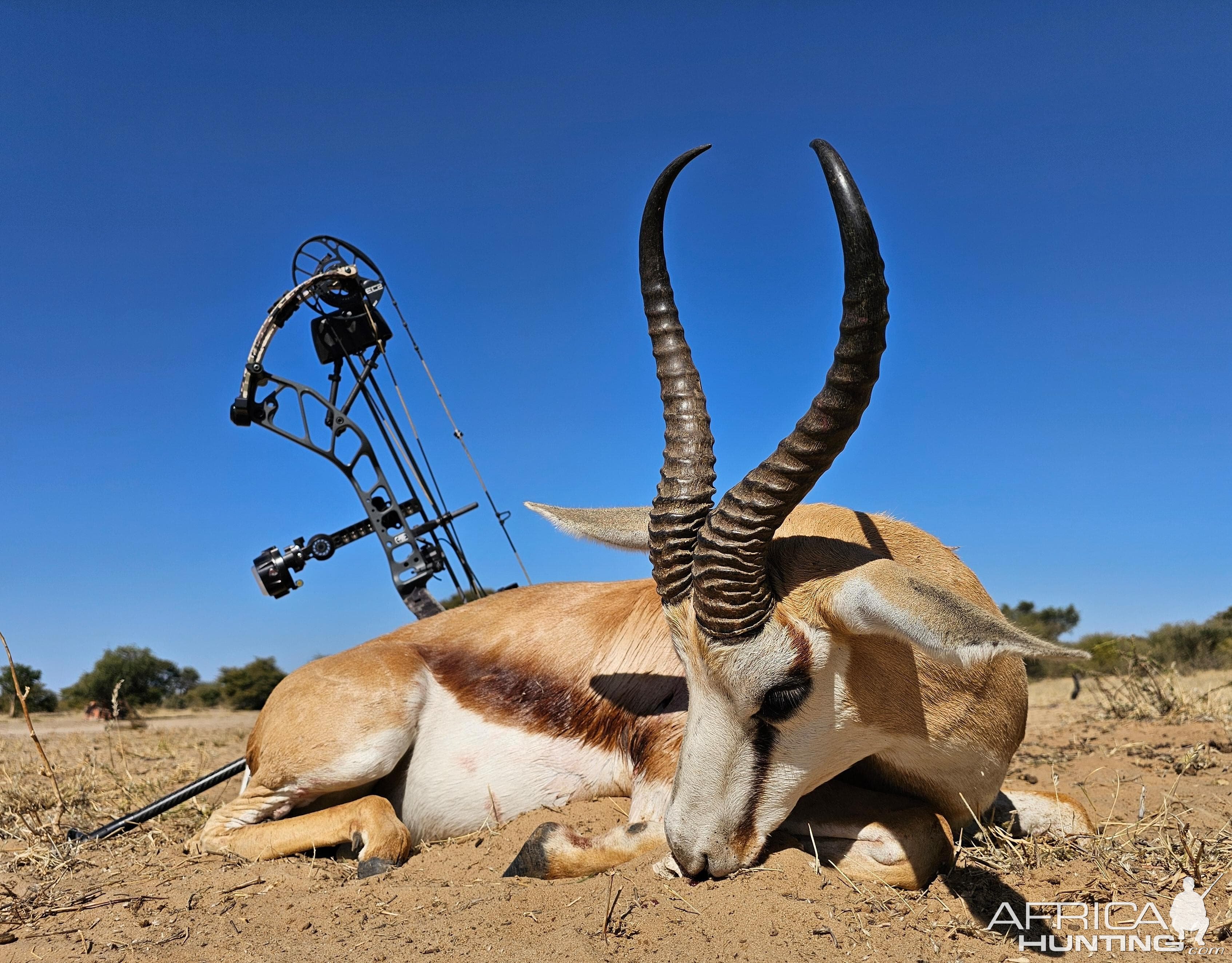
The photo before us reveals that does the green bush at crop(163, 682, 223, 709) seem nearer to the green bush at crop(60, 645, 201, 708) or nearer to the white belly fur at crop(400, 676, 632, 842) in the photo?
the green bush at crop(60, 645, 201, 708)

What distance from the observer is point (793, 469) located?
3.33m

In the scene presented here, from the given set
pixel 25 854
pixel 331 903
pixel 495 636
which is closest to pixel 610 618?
pixel 495 636

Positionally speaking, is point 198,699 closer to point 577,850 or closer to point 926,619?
point 577,850

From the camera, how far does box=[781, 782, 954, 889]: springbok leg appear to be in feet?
11.5

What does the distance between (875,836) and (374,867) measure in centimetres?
224

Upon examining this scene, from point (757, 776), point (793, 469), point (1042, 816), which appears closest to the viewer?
point (793, 469)

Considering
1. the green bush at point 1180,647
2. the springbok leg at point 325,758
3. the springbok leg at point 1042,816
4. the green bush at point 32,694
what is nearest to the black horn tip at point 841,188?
the springbok leg at point 1042,816

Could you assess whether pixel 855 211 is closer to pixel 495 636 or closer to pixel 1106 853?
pixel 1106 853

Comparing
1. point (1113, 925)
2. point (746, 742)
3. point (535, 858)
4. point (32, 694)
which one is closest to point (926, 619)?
point (746, 742)

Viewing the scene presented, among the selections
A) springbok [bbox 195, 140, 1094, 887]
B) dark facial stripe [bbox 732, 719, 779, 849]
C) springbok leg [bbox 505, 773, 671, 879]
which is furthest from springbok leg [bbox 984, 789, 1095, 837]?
springbok leg [bbox 505, 773, 671, 879]

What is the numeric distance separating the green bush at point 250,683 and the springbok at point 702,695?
58.3 ft

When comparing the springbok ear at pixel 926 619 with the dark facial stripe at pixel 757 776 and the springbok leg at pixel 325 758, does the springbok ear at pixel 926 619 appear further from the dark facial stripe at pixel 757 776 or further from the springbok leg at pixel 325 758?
the springbok leg at pixel 325 758

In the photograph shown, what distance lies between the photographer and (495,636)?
5086 millimetres

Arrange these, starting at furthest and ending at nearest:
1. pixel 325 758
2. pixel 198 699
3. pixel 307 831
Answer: pixel 198 699 < pixel 325 758 < pixel 307 831
